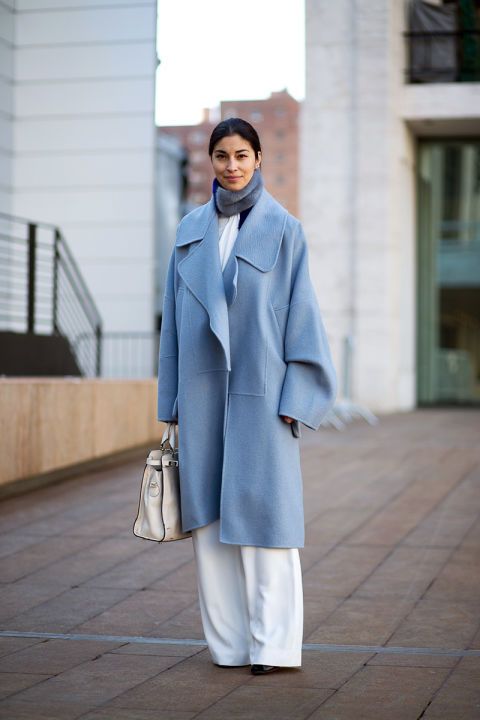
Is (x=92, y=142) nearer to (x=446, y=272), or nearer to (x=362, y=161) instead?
(x=362, y=161)

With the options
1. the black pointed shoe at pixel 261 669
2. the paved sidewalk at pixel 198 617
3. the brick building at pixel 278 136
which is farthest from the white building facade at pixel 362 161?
the brick building at pixel 278 136

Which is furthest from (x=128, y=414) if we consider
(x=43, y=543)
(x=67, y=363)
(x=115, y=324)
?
(x=115, y=324)

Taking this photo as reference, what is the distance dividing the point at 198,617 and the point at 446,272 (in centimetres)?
1598

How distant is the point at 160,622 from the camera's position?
5008 millimetres

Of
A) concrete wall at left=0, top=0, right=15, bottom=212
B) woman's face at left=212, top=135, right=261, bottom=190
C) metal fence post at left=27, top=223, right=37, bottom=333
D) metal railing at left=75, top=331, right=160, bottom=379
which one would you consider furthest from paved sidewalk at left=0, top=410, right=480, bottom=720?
concrete wall at left=0, top=0, right=15, bottom=212

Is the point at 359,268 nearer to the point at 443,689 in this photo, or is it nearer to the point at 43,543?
the point at 43,543

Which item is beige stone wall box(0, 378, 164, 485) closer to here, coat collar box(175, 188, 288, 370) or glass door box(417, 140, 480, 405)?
coat collar box(175, 188, 288, 370)

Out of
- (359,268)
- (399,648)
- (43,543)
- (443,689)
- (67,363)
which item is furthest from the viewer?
(359,268)

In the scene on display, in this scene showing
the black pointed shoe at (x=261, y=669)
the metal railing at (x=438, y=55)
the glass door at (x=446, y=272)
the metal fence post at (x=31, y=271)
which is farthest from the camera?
the glass door at (x=446, y=272)

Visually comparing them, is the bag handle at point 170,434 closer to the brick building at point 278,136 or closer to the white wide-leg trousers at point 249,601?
the white wide-leg trousers at point 249,601

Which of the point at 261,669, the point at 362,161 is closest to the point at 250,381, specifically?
the point at 261,669

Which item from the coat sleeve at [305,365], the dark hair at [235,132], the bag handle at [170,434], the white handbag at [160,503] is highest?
the dark hair at [235,132]

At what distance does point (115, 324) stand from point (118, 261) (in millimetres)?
878

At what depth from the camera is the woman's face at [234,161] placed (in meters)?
4.18
